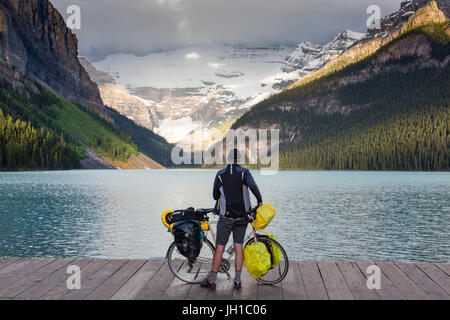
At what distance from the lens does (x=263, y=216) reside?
1134 cm

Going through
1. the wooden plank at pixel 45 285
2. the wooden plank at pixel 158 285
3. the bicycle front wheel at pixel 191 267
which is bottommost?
the wooden plank at pixel 158 285

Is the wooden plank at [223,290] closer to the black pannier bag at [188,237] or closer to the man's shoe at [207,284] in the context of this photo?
the man's shoe at [207,284]

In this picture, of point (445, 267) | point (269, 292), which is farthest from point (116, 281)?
point (445, 267)

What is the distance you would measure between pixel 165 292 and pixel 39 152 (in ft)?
541

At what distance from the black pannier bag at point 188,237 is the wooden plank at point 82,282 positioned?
9.33 feet

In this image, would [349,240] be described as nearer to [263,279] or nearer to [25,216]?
[263,279]

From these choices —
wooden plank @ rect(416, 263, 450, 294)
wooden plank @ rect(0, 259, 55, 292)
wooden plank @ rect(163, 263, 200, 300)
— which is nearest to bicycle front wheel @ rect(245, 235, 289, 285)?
wooden plank @ rect(163, 263, 200, 300)

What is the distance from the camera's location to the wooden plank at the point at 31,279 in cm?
1082

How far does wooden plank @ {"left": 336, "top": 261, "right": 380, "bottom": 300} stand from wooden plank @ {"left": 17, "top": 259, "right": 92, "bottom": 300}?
7741 millimetres

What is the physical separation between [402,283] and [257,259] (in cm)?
405

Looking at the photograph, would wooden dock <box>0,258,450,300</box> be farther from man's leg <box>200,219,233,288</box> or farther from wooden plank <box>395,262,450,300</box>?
man's leg <box>200,219,233,288</box>

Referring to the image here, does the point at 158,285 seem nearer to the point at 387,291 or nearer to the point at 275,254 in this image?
the point at 275,254

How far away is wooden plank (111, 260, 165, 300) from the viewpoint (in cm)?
1070

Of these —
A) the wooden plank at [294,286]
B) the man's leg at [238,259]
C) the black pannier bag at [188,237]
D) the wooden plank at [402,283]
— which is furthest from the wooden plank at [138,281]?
the wooden plank at [402,283]
